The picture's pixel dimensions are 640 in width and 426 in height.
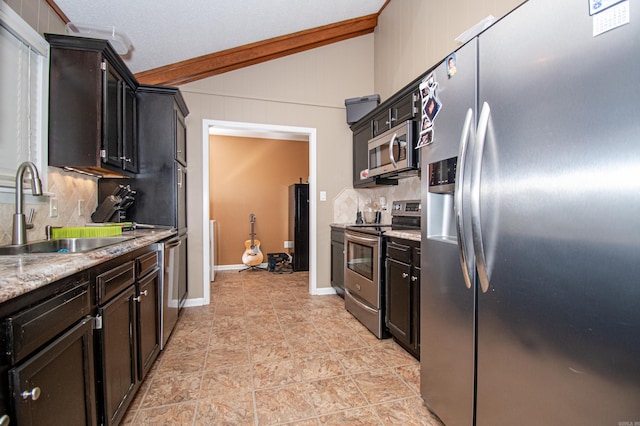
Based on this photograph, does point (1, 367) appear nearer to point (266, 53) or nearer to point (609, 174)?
point (609, 174)

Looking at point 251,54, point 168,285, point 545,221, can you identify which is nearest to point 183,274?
point 168,285

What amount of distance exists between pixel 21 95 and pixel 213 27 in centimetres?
161

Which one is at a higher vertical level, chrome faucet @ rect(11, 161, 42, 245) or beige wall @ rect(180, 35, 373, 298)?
beige wall @ rect(180, 35, 373, 298)

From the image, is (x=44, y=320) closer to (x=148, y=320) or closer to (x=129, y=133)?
(x=148, y=320)

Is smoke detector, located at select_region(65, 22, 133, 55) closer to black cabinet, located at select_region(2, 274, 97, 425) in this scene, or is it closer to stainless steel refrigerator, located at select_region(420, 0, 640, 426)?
black cabinet, located at select_region(2, 274, 97, 425)

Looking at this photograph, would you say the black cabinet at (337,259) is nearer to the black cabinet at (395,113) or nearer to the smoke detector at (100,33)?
the black cabinet at (395,113)

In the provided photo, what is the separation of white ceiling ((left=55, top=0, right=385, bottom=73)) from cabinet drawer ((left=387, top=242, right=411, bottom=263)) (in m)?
2.39

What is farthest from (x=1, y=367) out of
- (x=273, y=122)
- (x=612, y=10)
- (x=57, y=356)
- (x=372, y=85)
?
(x=372, y=85)

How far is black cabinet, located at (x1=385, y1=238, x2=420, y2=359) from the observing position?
6.34 ft

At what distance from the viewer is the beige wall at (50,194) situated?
1513mm

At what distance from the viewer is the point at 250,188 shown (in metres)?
5.34

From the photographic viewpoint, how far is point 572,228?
2.65 feet

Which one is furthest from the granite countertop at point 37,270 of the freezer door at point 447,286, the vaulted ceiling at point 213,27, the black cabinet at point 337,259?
the black cabinet at point 337,259

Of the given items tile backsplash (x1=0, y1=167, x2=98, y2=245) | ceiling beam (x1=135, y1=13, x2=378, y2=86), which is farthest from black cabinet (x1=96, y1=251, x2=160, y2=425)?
ceiling beam (x1=135, y1=13, x2=378, y2=86)
